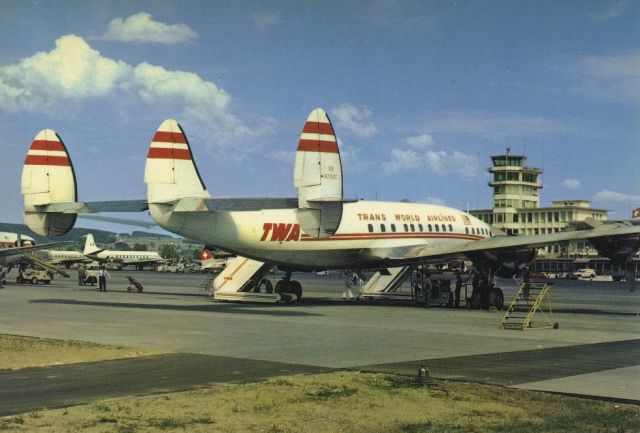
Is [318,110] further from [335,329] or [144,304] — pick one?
[144,304]

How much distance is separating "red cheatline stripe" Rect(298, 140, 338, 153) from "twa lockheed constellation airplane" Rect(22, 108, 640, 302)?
0.04 meters

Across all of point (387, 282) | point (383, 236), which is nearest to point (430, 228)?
point (383, 236)

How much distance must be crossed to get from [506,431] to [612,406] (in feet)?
7.59

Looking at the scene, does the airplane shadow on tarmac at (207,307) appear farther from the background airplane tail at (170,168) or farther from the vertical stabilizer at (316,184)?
the background airplane tail at (170,168)

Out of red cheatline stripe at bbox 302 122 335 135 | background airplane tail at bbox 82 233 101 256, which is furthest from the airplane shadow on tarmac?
background airplane tail at bbox 82 233 101 256

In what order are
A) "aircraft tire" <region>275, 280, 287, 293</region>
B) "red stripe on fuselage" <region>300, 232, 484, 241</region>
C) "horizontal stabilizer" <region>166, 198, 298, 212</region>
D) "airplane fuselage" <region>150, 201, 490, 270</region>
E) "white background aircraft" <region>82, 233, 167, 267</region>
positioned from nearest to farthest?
"horizontal stabilizer" <region>166, 198, 298, 212</region> < "airplane fuselage" <region>150, 201, 490, 270</region> < "red stripe on fuselage" <region>300, 232, 484, 241</region> < "aircraft tire" <region>275, 280, 287, 293</region> < "white background aircraft" <region>82, 233, 167, 267</region>

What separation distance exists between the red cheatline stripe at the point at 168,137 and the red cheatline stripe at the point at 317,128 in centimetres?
535

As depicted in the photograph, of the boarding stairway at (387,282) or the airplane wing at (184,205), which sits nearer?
the airplane wing at (184,205)

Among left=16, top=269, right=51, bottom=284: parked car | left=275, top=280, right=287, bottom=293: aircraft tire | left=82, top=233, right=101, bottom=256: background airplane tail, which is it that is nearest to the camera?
left=275, top=280, right=287, bottom=293: aircraft tire

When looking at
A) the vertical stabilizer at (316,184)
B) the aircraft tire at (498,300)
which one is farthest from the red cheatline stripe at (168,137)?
the aircraft tire at (498,300)

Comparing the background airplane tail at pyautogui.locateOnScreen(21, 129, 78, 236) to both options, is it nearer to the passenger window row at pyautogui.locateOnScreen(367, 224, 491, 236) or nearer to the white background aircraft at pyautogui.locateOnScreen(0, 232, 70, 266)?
the passenger window row at pyautogui.locateOnScreen(367, 224, 491, 236)

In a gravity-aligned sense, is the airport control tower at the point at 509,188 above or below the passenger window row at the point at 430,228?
above

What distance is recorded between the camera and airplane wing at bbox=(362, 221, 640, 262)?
99.5 feet

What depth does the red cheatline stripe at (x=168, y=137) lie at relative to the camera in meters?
27.7
